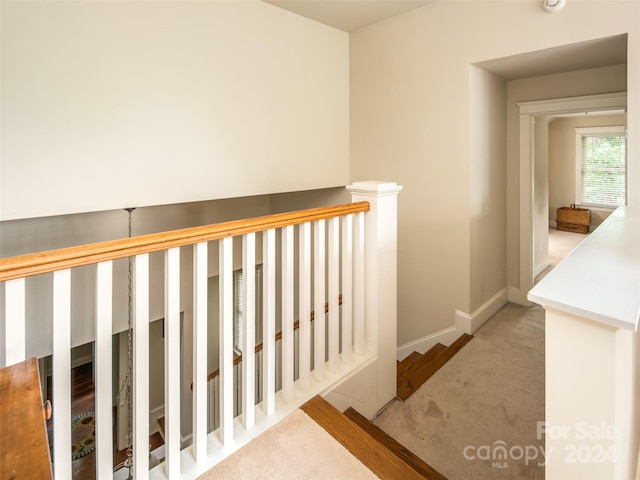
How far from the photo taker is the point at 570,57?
274 centimetres

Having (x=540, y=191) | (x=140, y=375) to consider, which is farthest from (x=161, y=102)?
(x=540, y=191)

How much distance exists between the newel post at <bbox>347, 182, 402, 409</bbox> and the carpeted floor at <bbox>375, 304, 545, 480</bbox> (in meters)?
0.24

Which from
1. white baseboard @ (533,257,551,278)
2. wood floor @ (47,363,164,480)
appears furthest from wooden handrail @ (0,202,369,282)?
wood floor @ (47,363,164,480)

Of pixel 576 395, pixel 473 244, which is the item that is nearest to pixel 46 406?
pixel 576 395

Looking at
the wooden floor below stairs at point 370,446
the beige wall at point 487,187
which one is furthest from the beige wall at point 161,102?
the wooden floor below stairs at point 370,446

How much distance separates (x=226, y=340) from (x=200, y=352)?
0.37ft

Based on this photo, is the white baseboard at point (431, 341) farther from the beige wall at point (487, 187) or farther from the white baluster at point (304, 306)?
the white baluster at point (304, 306)

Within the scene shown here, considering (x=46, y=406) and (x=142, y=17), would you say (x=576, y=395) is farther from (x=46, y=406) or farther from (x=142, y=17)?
(x=142, y=17)

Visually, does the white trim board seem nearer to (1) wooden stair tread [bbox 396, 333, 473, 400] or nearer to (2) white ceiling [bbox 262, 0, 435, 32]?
(1) wooden stair tread [bbox 396, 333, 473, 400]

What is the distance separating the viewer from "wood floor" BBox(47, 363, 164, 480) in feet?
15.4

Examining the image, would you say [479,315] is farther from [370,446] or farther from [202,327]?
[202,327]

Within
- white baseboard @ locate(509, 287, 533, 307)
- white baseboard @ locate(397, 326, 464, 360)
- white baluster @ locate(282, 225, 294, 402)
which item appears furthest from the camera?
white baseboard @ locate(509, 287, 533, 307)

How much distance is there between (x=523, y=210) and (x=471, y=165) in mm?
1026

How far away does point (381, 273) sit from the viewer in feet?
6.72
